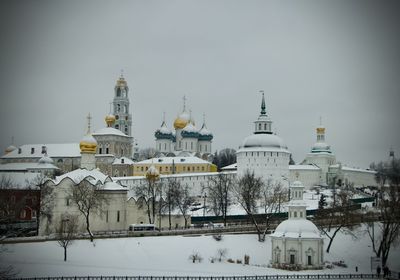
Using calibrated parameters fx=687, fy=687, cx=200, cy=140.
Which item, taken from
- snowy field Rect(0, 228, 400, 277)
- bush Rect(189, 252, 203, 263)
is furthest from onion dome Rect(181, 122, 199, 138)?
bush Rect(189, 252, 203, 263)

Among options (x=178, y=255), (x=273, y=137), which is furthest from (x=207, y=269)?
(x=273, y=137)

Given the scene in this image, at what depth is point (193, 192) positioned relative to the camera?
306 feet

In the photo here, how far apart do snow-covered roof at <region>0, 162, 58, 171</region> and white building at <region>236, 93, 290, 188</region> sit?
92.1ft

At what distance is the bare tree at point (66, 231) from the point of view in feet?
170

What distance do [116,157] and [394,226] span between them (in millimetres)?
58427

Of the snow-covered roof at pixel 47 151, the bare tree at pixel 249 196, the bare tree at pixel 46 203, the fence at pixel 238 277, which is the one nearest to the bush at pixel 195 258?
the bare tree at pixel 249 196

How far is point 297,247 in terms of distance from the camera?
53.5 m

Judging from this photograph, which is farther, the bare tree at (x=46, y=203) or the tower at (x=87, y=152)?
the tower at (x=87, y=152)

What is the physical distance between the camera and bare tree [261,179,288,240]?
6456 cm

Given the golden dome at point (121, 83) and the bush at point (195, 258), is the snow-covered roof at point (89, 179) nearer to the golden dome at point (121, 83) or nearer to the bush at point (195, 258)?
the bush at point (195, 258)

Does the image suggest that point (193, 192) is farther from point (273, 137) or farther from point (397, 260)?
point (397, 260)

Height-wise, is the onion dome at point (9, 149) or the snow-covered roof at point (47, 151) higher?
the onion dome at point (9, 149)

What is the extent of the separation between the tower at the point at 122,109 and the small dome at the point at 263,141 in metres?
33.2

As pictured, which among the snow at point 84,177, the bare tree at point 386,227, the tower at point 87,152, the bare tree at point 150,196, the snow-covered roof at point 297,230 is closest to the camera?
the bare tree at point 386,227
